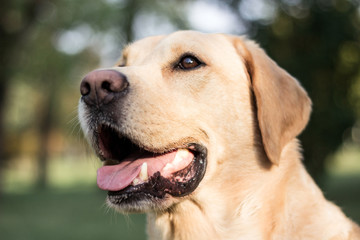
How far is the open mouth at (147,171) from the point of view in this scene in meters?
2.89

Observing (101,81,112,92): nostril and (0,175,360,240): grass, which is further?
(0,175,360,240): grass

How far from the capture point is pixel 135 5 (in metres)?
20.9

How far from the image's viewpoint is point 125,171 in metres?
2.98

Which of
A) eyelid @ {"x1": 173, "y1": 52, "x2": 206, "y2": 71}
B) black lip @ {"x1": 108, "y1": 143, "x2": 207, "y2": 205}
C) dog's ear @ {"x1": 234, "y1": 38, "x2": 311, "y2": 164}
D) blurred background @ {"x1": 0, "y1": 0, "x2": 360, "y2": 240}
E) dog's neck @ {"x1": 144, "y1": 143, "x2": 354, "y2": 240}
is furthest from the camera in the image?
blurred background @ {"x1": 0, "y1": 0, "x2": 360, "y2": 240}

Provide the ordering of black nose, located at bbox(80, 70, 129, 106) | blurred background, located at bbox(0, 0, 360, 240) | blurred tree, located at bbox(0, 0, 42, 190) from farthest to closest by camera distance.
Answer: blurred tree, located at bbox(0, 0, 42, 190) < blurred background, located at bbox(0, 0, 360, 240) < black nose, located at bbox(80, 70, 129, 106)

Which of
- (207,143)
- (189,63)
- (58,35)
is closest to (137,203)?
(207,143)

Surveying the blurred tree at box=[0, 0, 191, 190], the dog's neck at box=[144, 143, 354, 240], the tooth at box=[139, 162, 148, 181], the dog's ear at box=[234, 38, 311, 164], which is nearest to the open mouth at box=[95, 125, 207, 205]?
the tooth at box=[139, 162, 148, 181]

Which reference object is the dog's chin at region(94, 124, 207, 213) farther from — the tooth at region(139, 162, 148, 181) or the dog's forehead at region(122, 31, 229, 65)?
the dog's forehead at region(122, 31, 229, 65)

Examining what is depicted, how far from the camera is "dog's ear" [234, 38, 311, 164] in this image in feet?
10.1

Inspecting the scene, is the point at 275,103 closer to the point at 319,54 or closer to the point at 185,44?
the point at 185,44

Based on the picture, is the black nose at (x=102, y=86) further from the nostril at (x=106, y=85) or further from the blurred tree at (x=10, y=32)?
the blurred tree at (x=10, y=32)

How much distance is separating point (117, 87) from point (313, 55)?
10.7 m

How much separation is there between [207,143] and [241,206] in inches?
20.1

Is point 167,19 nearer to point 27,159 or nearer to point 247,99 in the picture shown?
point 247,99
